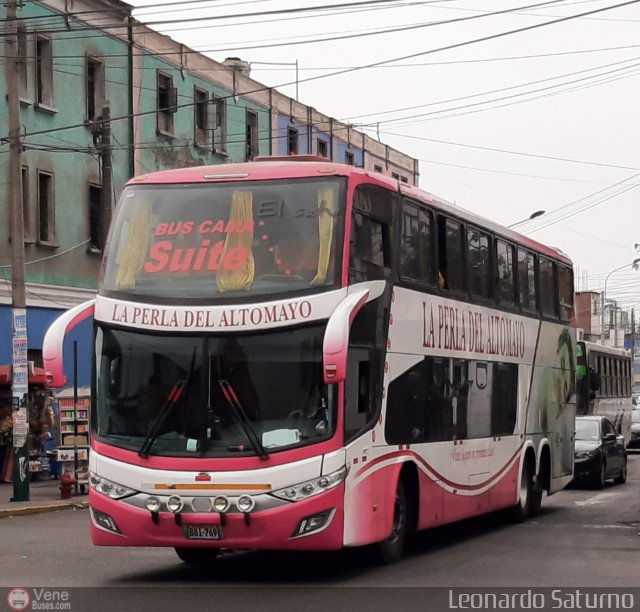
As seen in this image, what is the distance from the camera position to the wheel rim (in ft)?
47.6

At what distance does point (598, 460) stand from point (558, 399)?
502cm

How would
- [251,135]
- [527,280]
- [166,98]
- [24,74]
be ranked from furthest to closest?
1. [251,135]
2. [166,98]
3. [24,74]
4. [527,280]

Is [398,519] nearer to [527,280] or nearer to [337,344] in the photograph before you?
[337,344]

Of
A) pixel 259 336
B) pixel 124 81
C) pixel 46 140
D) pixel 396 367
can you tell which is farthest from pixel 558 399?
pixel 124 81

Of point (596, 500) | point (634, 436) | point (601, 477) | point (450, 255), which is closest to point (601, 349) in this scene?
point (634, 436)

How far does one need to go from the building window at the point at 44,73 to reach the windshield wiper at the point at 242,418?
21.6 m

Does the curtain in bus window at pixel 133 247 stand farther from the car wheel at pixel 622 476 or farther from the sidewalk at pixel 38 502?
the car wheel at pixel 622 476

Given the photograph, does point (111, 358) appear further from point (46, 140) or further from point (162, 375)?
point (46, 140)

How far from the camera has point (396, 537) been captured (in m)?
14.5

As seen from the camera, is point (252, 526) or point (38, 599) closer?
point (38, 599)

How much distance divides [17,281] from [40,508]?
381 cm

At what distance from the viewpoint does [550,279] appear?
2239 centimetres

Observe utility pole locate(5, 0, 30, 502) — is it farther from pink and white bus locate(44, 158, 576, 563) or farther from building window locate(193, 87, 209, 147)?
building window locate(193, 87, 209, 147)

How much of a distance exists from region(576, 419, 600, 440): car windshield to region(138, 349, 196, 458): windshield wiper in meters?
16.5
